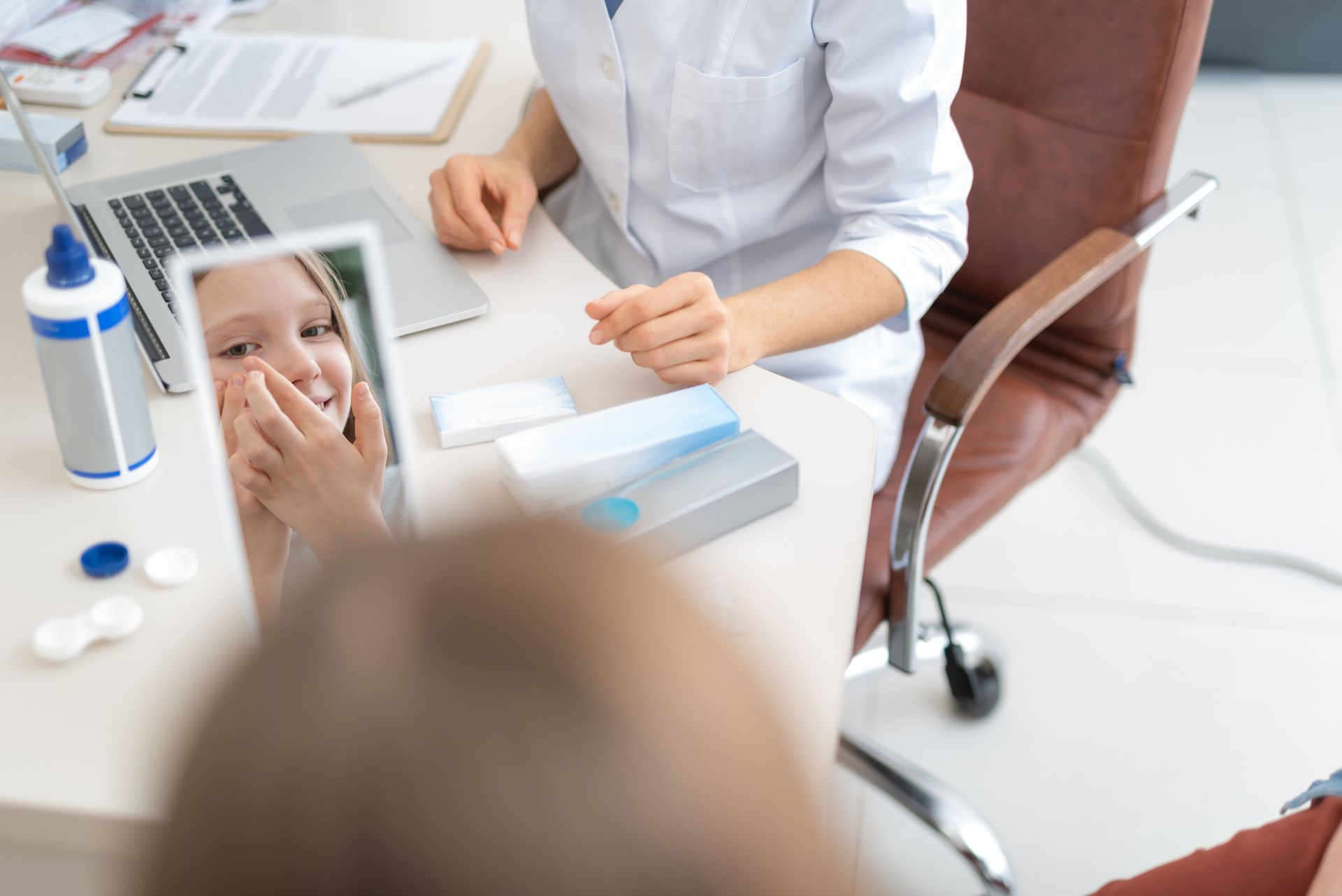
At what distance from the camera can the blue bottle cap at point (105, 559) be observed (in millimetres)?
678

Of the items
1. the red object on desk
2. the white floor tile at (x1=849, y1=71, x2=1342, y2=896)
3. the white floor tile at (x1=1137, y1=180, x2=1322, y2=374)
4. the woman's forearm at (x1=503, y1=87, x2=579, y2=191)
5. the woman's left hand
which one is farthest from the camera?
the white floor tile at (x1=1137, y1=180, x2=1322, y2=374)

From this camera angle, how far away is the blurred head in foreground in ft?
0.77

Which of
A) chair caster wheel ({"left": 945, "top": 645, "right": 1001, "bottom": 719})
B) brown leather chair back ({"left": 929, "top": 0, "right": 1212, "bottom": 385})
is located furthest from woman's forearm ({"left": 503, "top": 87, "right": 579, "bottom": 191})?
chair caster wheel ({"left": 945, "top": 645, "right": 1001, "bottom": 719})

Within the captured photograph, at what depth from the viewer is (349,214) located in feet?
3.36

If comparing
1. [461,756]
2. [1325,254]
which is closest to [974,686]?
[461,756]

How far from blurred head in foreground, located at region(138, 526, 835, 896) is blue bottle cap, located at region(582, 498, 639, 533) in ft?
1.39

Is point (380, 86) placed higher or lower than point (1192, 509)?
higher

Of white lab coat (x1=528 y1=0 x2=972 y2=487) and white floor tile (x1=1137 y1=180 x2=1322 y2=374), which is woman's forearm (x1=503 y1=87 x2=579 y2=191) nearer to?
white lab coat (x1=528 y1=0 x2=972 y2=487)

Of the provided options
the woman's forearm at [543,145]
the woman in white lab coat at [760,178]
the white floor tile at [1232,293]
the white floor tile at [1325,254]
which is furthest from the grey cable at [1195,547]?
the woman's forearm at [543,145]

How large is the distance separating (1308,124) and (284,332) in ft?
9.80

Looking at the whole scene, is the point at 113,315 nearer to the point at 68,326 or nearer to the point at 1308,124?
the point at 68,326

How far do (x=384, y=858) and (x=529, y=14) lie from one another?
99 centimetres

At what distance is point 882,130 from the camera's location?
953 mm

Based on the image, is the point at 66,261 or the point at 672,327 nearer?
the point at 66,261
